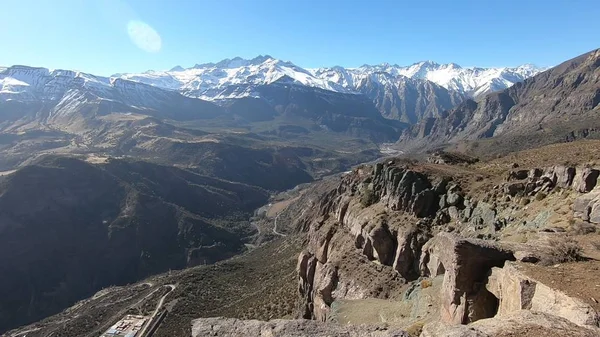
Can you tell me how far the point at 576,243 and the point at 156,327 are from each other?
55.3 m

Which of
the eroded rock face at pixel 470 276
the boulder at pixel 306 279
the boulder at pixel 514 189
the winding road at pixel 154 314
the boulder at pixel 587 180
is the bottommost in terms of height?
the winding road at pixel 154 314

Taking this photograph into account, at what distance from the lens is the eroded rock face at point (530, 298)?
12.1 m

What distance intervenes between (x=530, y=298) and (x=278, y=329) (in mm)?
8152

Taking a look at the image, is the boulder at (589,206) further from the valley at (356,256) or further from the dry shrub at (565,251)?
the dry shrub at (565,251)

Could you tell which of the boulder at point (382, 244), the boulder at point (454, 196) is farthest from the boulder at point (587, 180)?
the boulder at point (382, 244)

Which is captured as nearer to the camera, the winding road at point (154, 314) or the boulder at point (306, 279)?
the boulder at point (306, 279)

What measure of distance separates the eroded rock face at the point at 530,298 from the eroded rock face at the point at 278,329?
13.7 feet

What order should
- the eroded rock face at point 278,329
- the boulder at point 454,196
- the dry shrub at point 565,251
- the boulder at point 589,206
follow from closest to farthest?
the eroded rock face at point 278,329
the dry shrub at point 565,251
the boulder at point 589,206
the boulder at point 454,196


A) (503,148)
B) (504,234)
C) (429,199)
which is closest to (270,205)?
(503,148)

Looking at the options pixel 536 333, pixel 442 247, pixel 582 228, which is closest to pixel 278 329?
pixel 536 333

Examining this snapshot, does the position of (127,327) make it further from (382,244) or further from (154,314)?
(382,244)

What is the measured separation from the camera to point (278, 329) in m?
12.1

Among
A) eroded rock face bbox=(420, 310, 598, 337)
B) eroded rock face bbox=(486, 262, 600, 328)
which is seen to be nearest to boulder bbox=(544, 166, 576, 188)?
eroded rock face bbox=(486, 262, 600, 328)

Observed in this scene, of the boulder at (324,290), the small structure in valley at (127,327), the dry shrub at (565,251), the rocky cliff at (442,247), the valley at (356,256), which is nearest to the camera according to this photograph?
the valley at (356,256)
